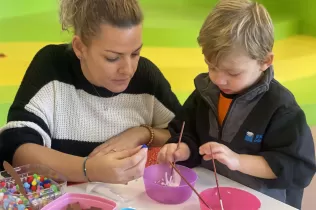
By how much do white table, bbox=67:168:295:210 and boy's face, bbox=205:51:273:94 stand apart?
→ 268mm

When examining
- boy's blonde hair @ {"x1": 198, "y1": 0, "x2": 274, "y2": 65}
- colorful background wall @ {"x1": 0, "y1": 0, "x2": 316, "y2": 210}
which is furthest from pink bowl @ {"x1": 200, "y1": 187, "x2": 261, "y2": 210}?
colorful background wall @ {"x1": 0, "y1": 0, "x2": 316, "y2": 210}

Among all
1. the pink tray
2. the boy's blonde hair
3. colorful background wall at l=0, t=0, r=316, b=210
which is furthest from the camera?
colorful background wall at l=0, t=0, r=316, b=210

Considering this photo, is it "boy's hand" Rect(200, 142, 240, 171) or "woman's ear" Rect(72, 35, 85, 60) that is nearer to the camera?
"boy's hand" Rect(200, 142, 240, 171)

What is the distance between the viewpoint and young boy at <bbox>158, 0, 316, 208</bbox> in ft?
4.37

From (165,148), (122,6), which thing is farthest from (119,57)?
(165,148)

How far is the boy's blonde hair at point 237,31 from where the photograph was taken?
133cm

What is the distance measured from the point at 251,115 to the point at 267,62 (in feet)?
0.53

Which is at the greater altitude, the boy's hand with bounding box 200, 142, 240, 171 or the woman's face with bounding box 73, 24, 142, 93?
the woman's face with bounding box 73, 24, 142, 93

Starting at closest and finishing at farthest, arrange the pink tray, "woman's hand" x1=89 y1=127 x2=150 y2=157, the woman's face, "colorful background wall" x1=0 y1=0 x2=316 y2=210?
1. the pink tray
2. the woman's face
3. "woman's hand" x1=89 y1=127 x2=150 y2=157
4. "colorful background wall" x1=0 y1=0 x2=316 y2=210

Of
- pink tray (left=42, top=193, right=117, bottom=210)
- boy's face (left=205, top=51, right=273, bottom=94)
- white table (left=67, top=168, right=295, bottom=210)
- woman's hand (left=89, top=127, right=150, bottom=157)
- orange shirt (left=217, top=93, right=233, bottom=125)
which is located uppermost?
boy's face (left=205, top=51, right=273, bottom=94)

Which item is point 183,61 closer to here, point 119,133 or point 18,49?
point 18,49

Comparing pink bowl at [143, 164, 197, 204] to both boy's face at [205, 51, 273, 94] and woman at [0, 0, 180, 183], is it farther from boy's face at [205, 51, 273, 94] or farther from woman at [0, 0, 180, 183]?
boy's face at [205, 51, 273, 94]

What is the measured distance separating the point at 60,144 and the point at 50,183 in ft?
1.09

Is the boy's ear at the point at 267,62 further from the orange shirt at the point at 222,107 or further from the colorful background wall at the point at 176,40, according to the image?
the colorful background wall at the point at 176,40
